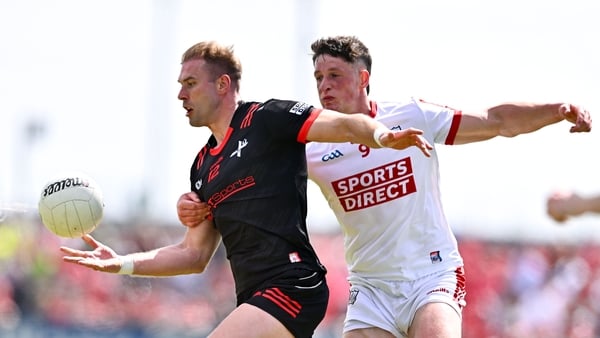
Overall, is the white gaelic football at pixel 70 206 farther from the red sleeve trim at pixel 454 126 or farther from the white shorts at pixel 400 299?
the red sleeve trim at pixel 454 126

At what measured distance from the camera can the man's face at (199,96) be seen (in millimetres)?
8812

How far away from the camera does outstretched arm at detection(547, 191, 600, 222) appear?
7.38 m

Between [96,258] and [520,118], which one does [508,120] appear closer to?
[520,118]

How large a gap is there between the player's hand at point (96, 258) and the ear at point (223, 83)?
4.60ft

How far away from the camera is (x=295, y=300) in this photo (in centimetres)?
816

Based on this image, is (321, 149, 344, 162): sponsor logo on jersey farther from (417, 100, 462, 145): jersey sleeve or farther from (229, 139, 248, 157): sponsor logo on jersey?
(229, 139, 248, 157): sponsor logo on jersey

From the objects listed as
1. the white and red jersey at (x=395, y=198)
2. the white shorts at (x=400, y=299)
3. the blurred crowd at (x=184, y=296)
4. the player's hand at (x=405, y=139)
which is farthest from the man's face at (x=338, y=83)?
the blurred crowd at (x=184, y=296)

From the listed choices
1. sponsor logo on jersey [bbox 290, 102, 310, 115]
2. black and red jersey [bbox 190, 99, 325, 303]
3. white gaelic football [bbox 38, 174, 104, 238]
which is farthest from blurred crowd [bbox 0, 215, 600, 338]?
sponsor logo on jersey [bbox 290, 102, 310, 115]

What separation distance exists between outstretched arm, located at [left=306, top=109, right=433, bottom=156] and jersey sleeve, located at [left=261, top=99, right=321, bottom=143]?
6 centimetres

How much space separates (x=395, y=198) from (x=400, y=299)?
717 millimetres

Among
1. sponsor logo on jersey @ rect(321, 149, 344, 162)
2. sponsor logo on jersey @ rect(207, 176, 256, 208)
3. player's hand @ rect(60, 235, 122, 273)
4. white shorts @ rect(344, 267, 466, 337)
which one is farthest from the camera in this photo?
sponsor logo on jersey @ rect(321, 149, 344, 162)

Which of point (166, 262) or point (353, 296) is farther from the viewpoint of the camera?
point (353, 296)

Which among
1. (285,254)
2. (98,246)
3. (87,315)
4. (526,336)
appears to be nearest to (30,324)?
(87,315)

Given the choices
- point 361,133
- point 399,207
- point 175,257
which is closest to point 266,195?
point 361,133
